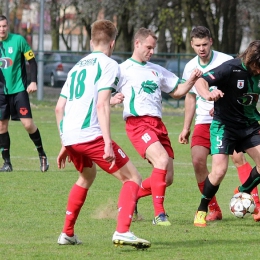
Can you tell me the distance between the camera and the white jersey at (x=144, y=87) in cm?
798

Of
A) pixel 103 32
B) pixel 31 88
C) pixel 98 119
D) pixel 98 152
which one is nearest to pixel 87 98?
pixel 98 119

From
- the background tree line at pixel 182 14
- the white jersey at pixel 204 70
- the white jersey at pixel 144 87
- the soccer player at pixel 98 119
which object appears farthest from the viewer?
the background tree line at pixel 182 14

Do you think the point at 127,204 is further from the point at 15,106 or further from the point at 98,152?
the point at 15,106

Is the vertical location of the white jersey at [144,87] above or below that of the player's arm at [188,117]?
above

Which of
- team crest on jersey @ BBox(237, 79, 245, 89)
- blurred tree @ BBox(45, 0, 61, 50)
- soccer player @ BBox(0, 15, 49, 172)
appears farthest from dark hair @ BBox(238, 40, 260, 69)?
blurred tree @ BBox(45, 0, 61, 50)

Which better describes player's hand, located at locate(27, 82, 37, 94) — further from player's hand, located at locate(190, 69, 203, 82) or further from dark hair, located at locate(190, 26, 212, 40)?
player's hand, located at locate(190, 69, 203, 82)

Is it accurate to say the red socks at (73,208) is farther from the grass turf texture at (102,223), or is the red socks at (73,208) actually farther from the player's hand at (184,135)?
the player's hand at (184,135)

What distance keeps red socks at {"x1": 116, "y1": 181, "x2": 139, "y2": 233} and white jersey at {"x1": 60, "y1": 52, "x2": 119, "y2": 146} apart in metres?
0.49

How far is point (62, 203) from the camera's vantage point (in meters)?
8.89

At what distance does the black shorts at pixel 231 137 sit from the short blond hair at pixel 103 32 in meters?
1.79

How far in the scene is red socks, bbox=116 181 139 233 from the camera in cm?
618

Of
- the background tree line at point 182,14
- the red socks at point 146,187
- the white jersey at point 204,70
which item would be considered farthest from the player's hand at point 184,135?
the background tree line at point 182,14

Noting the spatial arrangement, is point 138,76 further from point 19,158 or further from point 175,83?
point 19,158

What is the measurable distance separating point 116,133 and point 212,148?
10622 mm
